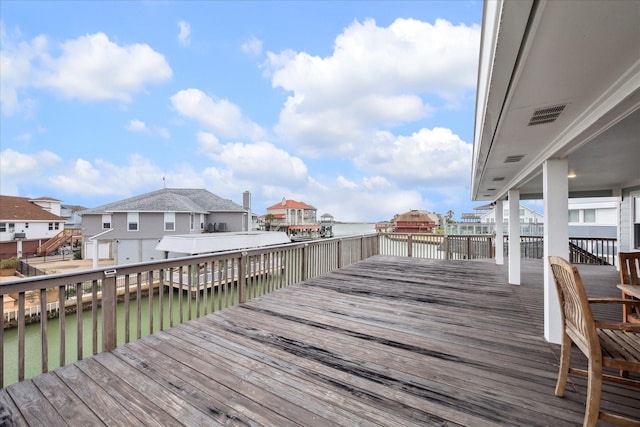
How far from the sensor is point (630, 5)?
0.92m

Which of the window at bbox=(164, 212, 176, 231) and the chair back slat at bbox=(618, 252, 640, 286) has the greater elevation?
the window at bbox=(164, 212, 176, 231)

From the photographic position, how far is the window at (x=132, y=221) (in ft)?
49.6

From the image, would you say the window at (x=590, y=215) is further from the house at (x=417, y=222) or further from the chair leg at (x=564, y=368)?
the chair leg at (x=564, y=368)

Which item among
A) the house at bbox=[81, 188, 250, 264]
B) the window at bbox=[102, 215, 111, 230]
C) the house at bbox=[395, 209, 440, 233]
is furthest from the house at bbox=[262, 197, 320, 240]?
the window at bbox=[102, 215, 111, 230]

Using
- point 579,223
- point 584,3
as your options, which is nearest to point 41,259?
point 584,3

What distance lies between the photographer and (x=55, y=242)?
19438 millimetres

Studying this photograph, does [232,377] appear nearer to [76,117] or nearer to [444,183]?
[444,183]

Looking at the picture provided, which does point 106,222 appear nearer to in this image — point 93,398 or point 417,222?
point 93,398

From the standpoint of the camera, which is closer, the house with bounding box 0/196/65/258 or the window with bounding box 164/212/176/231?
the window with bounding box 164/212/176/231

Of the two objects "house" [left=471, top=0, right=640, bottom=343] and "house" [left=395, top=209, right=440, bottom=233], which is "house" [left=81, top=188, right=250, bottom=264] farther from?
"house" [left=471, top=0, right=640, bottom=343]

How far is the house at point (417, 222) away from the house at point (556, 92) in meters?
14.3

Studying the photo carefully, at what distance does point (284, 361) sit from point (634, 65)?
2.93m

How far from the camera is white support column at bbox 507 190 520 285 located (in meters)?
4.94

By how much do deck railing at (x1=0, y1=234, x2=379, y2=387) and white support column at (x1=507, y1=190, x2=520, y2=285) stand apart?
3413mm
